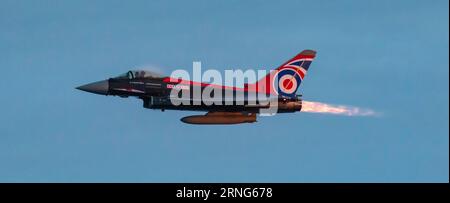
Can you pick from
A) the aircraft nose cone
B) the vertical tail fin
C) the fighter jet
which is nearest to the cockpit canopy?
the fighter jet

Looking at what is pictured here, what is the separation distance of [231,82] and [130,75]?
721 cm

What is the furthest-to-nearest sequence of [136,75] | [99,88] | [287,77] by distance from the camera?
[287,77], [136,75], [99,88]

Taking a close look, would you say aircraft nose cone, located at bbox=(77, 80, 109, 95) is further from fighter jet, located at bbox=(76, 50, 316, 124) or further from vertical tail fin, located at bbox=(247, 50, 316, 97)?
vertical tail fin, located at bbox=(247, 50, 316, 97)

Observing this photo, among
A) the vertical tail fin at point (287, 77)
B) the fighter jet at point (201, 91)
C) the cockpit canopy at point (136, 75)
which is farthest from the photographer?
the vertical tail fin at point (287, 77)

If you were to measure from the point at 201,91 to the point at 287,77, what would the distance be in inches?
272

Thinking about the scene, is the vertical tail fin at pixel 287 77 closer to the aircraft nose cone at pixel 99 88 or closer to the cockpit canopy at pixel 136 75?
the cockpit canopy at pixel 136 75

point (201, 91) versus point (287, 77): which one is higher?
point (287, 77)

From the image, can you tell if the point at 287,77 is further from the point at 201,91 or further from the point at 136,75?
the point at 136,75

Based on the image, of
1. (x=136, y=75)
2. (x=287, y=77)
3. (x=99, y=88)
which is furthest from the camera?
(x=287, y=77)

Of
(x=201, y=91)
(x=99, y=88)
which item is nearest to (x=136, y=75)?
(x=99, y=88)

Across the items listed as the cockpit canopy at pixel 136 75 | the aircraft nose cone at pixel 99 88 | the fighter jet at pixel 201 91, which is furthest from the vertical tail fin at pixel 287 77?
the aircraft nose cone at pixel 99 88

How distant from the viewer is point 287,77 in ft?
327

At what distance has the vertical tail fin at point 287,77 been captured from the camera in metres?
99.0
